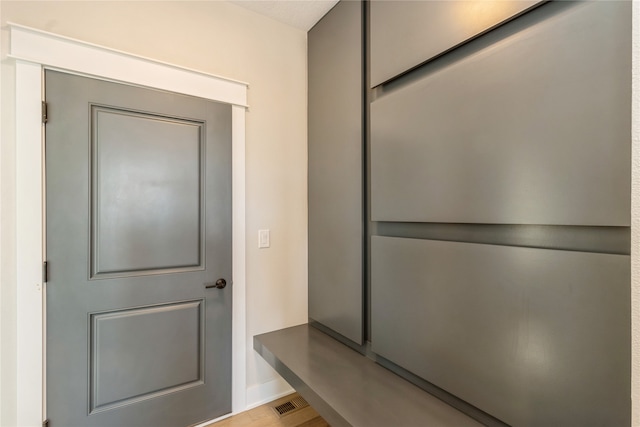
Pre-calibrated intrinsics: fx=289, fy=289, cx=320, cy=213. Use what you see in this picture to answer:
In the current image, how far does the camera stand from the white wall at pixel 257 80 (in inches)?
62.9

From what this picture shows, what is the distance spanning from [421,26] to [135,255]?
189 centimetres

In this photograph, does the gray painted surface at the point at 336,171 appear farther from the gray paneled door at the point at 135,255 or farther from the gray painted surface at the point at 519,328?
the gray paneled door at the point at 135,255

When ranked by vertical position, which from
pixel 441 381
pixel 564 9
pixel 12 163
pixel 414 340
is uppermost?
pixel 564 9

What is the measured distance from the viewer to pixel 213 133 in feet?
6.12

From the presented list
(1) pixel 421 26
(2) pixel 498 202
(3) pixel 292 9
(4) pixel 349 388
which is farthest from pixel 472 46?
(4) pixel 349 388

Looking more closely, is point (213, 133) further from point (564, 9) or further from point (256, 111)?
point (564, 9)

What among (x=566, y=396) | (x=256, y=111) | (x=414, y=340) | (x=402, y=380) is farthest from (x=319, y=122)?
(x=566, y=396)

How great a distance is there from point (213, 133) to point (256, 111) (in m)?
0.37

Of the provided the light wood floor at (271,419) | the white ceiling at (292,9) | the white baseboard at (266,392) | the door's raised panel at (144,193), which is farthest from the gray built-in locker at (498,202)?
the door's raised panel at (144,193)

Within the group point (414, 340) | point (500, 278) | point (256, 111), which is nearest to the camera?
point (500, 278)

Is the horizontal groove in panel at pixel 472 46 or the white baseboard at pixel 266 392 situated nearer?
the horizontal groove in panel at pixel 472 46

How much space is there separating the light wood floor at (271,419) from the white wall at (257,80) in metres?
0.18

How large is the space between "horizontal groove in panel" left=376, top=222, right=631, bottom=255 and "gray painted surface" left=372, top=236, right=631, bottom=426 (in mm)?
45

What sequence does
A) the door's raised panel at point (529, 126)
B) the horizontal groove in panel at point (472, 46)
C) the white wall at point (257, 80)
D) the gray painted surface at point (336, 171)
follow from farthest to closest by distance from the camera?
the gray painted surface at point (336, 171), the white wall at point (257, 80), the horizontal groove in panel at point (472, 46), the door's raised panel at point (529, 126)
